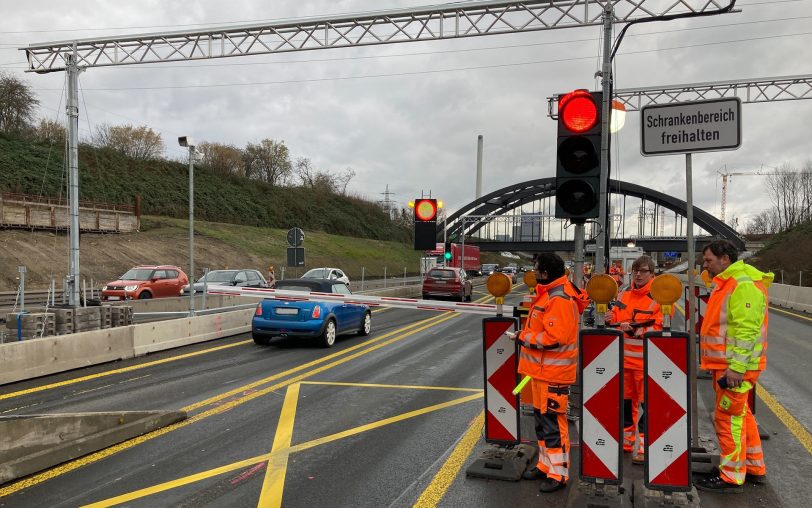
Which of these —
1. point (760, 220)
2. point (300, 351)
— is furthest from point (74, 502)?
point (760, 220)

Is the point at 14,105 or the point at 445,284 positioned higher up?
the point at 14,105

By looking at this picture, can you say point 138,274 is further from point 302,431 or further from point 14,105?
point 14,105

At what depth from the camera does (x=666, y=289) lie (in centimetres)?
413

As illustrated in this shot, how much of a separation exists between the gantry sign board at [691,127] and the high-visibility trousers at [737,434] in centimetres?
199

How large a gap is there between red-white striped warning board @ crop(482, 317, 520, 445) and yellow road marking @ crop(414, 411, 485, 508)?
380mm

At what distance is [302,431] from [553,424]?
2.70 m

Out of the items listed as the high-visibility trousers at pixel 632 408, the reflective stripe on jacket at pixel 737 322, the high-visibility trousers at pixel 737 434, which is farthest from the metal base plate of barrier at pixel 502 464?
the reflective stripe on jacket at pixel 737 322

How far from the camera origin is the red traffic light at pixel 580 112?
232 inches

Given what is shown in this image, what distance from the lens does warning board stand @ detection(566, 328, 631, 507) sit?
4.11 metres

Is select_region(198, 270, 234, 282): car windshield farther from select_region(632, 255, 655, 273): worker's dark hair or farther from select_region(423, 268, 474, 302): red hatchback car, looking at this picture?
select_region(632, 255, 655, 273): worker's dark hair

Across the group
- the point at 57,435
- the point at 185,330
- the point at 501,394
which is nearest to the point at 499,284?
the point at 501,394

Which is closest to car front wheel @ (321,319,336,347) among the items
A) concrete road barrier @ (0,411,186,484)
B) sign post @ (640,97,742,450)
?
concrete road barrier @ (0,411,186,484)

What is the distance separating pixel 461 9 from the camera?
50.7 feet

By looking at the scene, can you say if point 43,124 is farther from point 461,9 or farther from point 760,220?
point 760,220
